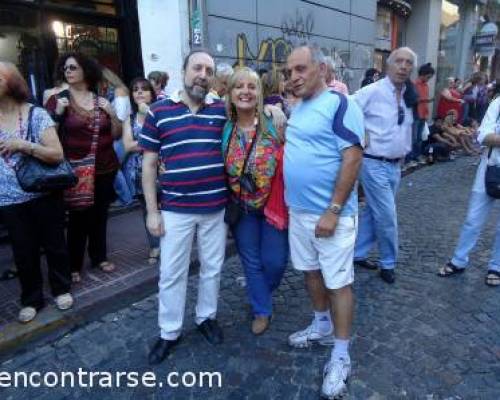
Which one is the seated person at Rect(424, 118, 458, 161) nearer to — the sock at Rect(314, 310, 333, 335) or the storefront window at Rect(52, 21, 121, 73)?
the storefront window at Rect(52, 21, 121, 73)

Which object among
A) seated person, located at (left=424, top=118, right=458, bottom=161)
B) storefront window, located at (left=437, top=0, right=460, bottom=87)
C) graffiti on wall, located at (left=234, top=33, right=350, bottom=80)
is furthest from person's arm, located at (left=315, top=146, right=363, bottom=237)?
storefront window, located at (left=437, top=0, right=460, bottom=87)

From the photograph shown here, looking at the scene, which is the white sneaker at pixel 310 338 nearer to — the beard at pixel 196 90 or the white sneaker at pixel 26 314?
the beard at pixel 196 90

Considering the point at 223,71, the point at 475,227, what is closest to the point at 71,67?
the point at 223,71

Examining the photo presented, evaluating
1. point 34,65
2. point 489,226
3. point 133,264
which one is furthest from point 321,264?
point 34,65

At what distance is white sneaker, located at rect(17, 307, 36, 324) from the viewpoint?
3199 millimetres

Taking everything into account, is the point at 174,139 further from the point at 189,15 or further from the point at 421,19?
the point at 421,19

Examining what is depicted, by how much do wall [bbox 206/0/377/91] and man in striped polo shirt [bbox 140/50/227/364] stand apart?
4768 millimetres

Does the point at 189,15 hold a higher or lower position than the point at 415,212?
higher

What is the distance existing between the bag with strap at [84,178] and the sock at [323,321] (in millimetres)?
2170

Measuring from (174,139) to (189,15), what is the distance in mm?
4708

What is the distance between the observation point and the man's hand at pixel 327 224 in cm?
233

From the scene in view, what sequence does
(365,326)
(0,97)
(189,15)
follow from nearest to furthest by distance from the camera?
1. (0,97)
2. (365,326)
3. (189,15)

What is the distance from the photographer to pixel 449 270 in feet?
13.0

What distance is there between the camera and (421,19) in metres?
14.8
